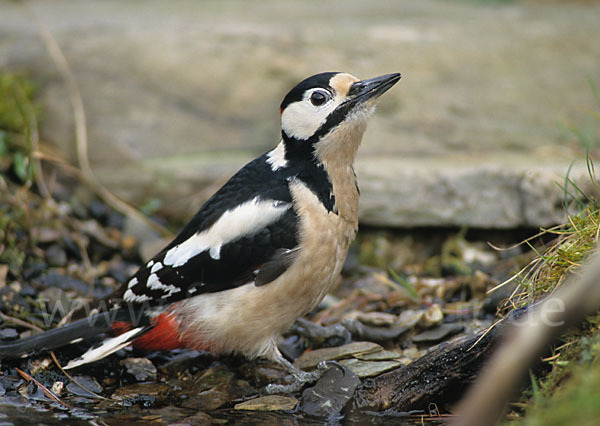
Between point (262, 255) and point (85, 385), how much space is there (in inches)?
41.5

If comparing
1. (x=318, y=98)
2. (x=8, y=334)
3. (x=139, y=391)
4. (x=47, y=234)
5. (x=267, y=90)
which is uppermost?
(x=318, y=98)

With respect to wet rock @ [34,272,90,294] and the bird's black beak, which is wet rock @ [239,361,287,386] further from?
the bird's black beak

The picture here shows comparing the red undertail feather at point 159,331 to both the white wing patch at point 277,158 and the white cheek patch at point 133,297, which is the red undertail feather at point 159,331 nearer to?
the white cheek patch at point 133,297

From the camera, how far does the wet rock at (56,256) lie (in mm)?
4441

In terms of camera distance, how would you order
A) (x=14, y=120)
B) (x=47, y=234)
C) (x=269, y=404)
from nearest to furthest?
(x=269, y=404) → (x=47, y=234) → (x=14, y=120)

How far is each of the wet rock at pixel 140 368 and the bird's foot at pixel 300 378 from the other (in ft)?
2.01

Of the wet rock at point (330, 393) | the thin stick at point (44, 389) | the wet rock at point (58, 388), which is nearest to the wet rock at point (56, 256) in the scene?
the thin stick at point (44, 389)

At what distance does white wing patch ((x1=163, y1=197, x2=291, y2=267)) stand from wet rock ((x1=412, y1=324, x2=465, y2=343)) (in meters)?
1.01

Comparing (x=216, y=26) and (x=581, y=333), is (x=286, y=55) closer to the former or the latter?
(x=216, y=26)

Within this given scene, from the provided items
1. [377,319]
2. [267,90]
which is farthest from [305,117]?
[267,90]

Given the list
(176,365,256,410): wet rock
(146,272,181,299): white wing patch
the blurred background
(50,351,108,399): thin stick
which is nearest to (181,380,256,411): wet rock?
(176,365,256,410): wet rock

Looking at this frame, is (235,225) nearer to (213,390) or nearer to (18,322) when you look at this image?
(213,390)

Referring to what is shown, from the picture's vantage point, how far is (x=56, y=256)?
14.7 feet

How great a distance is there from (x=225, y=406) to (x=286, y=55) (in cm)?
365
